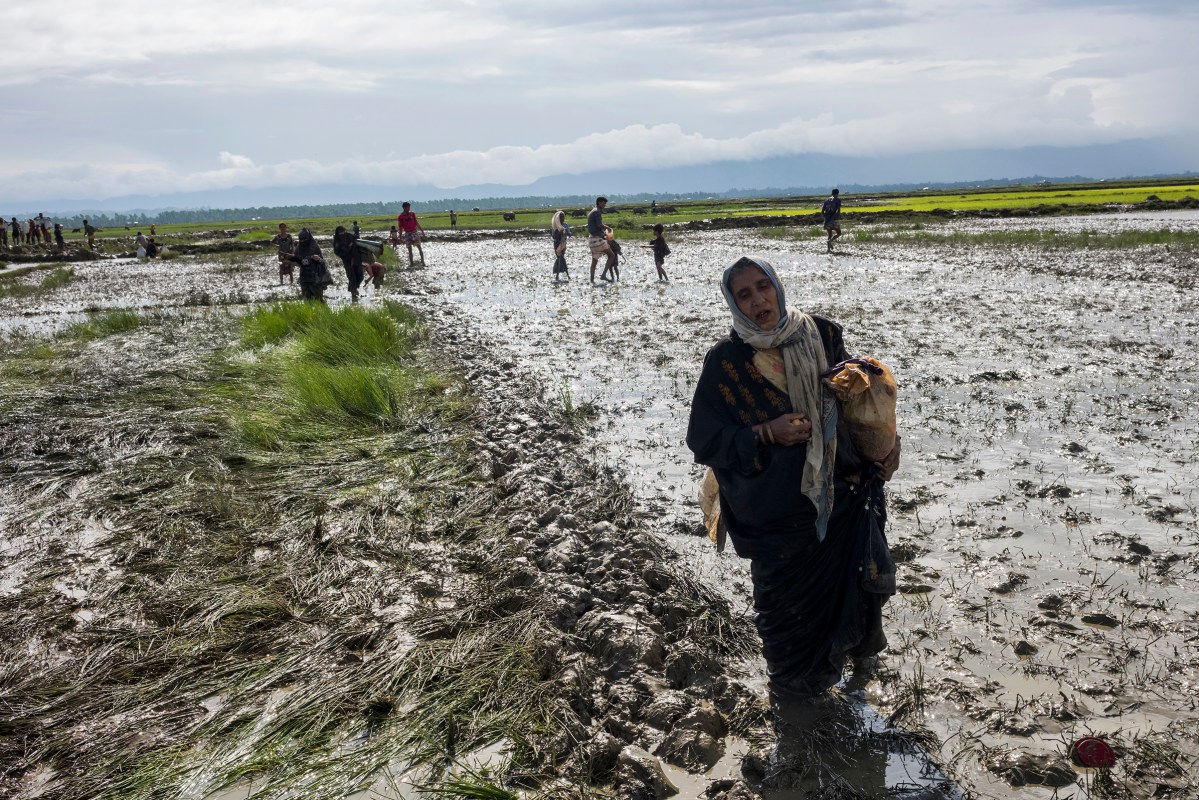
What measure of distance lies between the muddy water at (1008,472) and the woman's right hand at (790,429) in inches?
40.4

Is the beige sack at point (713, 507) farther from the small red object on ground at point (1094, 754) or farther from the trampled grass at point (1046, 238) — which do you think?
the trampled grass at point (1046, 238)

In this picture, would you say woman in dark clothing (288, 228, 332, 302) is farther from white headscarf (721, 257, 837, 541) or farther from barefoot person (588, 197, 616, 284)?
white headscarf (721, 257, 837, 541)

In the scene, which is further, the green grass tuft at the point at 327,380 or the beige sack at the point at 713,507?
the green grass tuft at the point at 327,380

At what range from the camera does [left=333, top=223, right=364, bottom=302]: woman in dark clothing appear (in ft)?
45.1

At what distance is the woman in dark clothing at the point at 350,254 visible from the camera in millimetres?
13742

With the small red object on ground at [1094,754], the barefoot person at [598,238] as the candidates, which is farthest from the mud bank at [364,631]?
the barefoot person at [598,238]

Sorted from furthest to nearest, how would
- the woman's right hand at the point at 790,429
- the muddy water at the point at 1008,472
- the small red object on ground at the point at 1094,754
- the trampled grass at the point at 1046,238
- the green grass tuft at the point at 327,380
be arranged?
the trampled grass at the point at 1046,238 < the green grass tuft at the point at 327,380 < the muddy water at the point at 1008,472 < the woman's right hand at the point at 790,429 < the small red object on ground at the point at 1094,754

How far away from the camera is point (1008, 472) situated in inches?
199

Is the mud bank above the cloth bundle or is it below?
below

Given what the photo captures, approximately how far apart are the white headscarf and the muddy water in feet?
2.77

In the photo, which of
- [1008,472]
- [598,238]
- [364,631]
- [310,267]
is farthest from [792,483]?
[598,238]

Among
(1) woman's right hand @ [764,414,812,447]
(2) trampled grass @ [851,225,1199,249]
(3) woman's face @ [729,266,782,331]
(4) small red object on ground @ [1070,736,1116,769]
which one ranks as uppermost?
(3) woman's face @ [729,266,782,331]

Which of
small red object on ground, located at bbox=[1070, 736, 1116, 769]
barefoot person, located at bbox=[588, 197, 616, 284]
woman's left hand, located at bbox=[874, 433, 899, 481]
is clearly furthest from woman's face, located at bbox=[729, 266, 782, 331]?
Result: barefoot person, located at bbox=[588, 197, 616, 284]

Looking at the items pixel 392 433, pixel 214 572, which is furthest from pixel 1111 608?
pixel 392 433
